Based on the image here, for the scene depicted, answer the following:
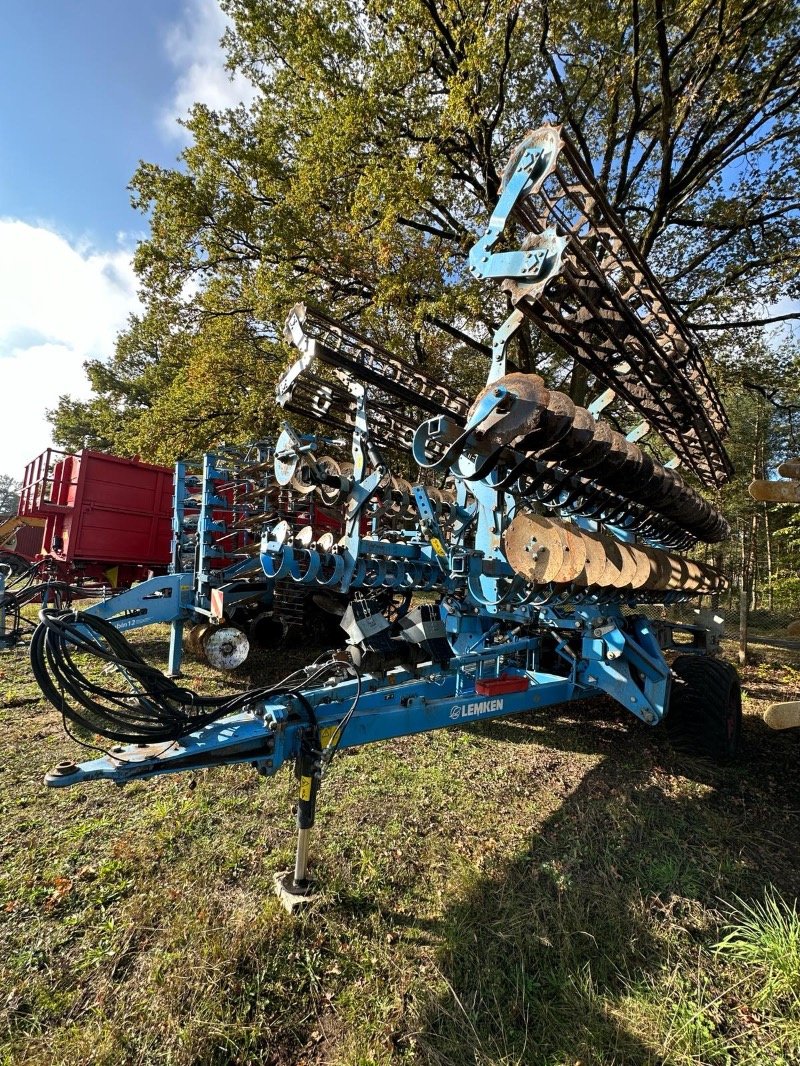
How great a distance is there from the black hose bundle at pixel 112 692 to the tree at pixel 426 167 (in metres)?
7.97

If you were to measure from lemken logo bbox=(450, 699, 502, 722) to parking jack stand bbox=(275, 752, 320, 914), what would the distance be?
0.91m

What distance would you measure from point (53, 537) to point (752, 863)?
352 inches

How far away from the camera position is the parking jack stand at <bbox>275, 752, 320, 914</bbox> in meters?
2.62

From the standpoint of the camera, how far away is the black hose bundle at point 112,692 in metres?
2.11

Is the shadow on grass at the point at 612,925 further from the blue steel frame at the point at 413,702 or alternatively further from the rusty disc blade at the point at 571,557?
the rusty disc blade at the point at 571,557

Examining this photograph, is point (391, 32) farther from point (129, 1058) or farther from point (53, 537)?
point (129, 1058)

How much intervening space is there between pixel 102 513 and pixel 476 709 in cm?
683

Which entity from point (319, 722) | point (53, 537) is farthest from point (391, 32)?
point (319, 722)


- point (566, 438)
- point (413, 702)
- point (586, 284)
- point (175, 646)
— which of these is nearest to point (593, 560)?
point (566, 438)

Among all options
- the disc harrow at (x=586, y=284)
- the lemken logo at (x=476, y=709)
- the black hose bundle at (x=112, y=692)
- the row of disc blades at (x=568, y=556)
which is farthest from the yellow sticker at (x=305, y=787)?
the disc harrow at (x=586, y=284)

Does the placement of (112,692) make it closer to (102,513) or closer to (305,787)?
(305,787)

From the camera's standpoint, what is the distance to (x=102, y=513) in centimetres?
779

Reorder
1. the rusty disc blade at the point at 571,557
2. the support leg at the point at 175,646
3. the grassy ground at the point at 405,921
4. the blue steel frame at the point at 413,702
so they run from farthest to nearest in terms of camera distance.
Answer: the support leg at the point at 175,646 < the rusty disc blade at the point at 571,557 < the blue steel frame at the point at 413,702 < the grassy ground at the point at 405,921

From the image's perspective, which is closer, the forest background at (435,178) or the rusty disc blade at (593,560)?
the rusty disc blade at (593,560)
